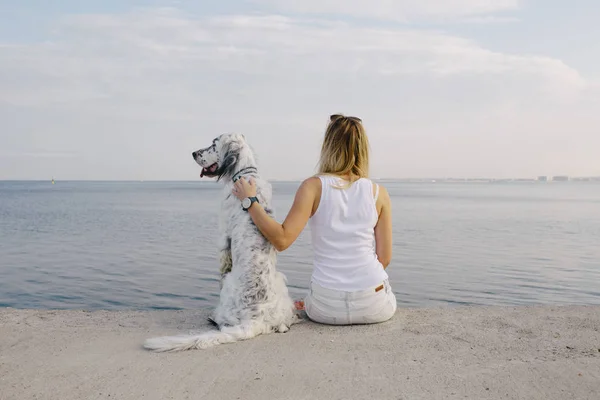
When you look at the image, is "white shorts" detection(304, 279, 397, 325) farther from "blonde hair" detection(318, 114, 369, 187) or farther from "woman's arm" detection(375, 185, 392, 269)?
"blonde hair" detection(318, 114, 369, 187)

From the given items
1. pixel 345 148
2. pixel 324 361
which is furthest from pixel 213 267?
pixel 324 361

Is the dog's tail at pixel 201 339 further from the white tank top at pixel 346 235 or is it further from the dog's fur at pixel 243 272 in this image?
the white tank top at pixel 346 235

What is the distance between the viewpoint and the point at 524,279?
12.0 m

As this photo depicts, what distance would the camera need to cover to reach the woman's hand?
5.07 metres

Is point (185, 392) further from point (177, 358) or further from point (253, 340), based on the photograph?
point (253, 340)

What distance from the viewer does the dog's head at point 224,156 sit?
17.4 feet

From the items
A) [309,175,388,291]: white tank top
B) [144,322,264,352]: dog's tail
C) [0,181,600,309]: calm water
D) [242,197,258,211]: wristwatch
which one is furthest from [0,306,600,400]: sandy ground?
[0,181,600,309]: calm water

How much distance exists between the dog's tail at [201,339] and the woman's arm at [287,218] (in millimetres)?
802

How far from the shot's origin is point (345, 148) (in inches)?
202

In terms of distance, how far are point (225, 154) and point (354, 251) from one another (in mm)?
1519

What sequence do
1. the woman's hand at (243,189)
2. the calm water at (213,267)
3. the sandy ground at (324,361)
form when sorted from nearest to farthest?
the sandy ground at (324,361) → the woman's hand at (243,189) → the calm water at (213,267)

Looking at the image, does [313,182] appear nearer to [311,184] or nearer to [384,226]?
[311,184]

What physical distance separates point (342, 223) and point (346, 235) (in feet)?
0.38

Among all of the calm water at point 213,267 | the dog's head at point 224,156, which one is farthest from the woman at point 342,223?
the calm water at point 213,267
